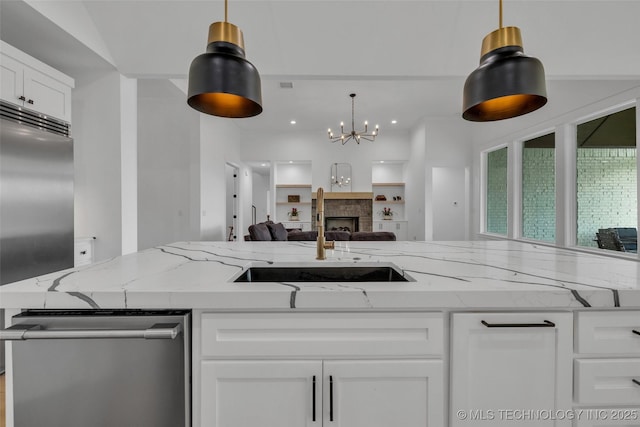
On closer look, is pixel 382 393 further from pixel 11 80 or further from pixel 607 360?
pixel 11 80

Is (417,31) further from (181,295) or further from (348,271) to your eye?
(181,295)

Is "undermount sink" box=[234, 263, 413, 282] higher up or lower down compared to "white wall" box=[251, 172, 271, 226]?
lower down

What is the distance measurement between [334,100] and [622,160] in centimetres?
416

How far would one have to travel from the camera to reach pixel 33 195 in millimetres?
2100

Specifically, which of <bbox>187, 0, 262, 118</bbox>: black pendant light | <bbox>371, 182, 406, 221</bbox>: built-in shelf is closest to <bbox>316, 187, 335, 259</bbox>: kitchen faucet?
<bbox>187, 0, 262, 118</bbox>: black pendant light

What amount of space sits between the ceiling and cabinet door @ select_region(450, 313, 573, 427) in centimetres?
259

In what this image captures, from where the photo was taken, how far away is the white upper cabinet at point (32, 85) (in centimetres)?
199

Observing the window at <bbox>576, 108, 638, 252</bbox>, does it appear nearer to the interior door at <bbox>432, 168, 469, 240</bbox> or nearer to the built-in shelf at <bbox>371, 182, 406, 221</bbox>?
the interior door at <bbox>432, 168, 469, 240</bbox>

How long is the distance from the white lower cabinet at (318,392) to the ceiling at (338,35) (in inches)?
107

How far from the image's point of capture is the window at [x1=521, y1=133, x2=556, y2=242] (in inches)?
181

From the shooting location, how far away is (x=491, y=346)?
3.16ft

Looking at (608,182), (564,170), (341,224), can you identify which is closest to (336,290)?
(608,182)

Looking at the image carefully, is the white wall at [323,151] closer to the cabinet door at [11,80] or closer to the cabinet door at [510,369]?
the cabinet door at [11,80]

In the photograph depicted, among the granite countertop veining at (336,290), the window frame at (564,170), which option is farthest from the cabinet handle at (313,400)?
the window frame at (564,170)
